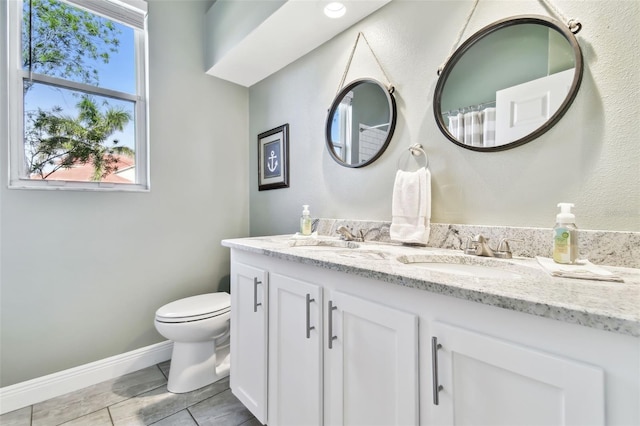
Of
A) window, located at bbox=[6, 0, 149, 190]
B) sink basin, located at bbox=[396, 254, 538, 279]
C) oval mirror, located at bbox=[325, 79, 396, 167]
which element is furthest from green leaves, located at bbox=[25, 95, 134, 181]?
sink basin, located at bbox=[396, 254, 538, 279]

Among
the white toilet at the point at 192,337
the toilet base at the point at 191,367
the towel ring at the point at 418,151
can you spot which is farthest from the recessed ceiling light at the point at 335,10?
the toilet base at the point at 191,367

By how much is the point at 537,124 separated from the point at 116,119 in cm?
234

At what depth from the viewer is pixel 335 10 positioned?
1.54 m

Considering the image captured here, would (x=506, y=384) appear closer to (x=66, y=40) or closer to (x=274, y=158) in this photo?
(x=274, y=158)

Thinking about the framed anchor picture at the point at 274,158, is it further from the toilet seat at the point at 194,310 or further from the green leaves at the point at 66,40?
the green leaves at the point at 66,40

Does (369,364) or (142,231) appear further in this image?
(142,231)

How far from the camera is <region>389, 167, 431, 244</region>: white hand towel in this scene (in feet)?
4.20

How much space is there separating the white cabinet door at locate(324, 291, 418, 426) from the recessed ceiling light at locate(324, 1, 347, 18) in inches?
58.0

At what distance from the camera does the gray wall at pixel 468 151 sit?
0.89 m

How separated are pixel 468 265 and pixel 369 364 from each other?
0.52m

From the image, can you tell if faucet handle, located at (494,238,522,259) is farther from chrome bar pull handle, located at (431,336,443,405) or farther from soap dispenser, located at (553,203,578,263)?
chrome bar pull handle, located at (431,336,443,405)

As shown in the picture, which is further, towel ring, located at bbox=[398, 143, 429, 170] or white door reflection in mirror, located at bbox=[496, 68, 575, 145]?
towel ring, located at bbox=[398, 143, 429, 170]

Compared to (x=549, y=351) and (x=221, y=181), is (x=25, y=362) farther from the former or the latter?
(x=549, y=351)

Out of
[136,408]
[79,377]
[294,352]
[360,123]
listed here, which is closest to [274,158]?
[360,123]
